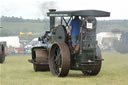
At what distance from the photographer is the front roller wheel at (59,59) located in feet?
43.7

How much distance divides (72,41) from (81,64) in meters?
0.82

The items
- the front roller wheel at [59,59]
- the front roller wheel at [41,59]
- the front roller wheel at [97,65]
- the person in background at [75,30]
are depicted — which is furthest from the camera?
the front roller wheel at [41,59]

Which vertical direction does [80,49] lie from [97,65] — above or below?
above

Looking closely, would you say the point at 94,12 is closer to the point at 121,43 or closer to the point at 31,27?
the point at 121,43

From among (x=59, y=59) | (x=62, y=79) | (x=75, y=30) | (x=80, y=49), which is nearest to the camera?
(x=62, y=79)

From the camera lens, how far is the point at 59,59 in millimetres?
14031

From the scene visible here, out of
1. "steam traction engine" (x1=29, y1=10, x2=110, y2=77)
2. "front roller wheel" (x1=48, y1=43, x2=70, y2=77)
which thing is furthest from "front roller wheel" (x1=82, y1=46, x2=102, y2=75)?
"front roller wheel" (x1=48, y1=43, x2=70, y2=77)

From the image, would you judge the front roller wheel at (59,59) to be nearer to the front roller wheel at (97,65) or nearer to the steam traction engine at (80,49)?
the steam traction engine at (80,49)

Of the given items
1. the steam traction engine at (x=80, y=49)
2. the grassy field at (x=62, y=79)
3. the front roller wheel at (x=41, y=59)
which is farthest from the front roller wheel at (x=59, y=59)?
the front roller wheel at (x=41, y=59)

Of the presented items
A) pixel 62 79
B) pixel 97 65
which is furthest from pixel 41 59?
pixel 62 79

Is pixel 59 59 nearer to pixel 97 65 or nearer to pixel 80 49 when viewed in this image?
pixel 80 49

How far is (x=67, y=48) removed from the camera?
13.5m

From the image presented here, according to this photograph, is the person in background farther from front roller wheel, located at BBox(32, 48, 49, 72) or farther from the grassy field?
front roller wheel, located at BBox(32, 48, 49, 72)

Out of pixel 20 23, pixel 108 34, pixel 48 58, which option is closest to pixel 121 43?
pixel 108 34
